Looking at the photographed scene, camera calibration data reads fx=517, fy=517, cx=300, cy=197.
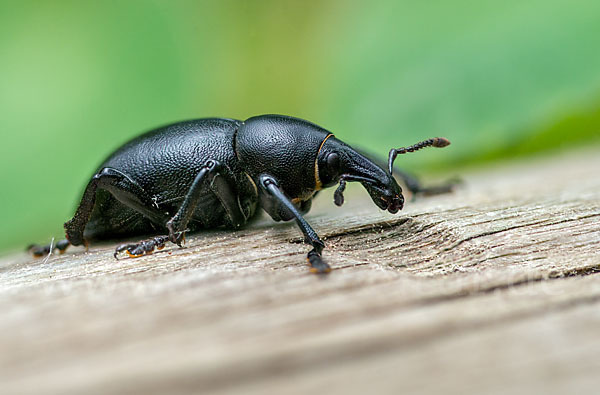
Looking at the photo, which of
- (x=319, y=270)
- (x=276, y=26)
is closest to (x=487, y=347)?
(x=319, y=270)

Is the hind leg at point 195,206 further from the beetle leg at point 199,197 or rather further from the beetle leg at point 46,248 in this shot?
the beetle leg at point 46,248

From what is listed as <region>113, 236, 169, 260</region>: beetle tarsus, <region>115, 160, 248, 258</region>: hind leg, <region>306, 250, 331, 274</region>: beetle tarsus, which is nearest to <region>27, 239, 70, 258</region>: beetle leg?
<region>115, 160, 248, 258</region>: hind leg

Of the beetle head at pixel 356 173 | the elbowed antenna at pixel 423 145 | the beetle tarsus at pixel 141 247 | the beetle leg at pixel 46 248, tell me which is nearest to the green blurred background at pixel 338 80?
the beetle leg at pixel 46 248

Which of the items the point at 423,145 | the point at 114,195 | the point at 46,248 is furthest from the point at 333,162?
the point at 46,248

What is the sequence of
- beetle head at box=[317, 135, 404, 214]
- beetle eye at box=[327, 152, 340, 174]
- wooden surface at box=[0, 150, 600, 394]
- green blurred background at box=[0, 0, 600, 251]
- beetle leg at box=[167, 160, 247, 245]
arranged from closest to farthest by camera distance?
wooden surface at box=[0, 150, 600, 394] < beetle leg at box=[167, 160, 247, 245] < beetle head at box=[317, 135, 404, 214] < beetle eye at box=[327, 152, 340, 174] < green blurred background at box=[0, 0, 600, 251]

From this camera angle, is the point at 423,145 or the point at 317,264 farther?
the point at 423,145

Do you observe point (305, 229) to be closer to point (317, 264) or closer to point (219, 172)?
point (317, 264)

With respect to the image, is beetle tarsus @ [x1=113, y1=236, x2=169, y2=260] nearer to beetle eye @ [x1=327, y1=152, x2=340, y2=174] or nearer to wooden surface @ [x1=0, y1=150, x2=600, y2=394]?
wooden surface @ [x1=0, y1=150, x2=600, y2=394]
